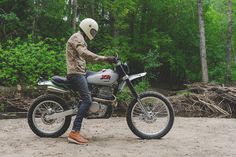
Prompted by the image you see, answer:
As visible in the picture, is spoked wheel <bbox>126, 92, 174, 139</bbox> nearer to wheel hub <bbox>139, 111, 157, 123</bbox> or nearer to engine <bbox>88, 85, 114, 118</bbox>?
wheel hub <bbox>139, 111, 157, 123</bbox>

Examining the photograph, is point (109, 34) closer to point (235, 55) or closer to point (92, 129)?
point (235, 55)

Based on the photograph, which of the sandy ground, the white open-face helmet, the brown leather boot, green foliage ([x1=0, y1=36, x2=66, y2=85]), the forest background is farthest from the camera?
the forest background

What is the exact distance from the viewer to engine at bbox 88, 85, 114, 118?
8.16m

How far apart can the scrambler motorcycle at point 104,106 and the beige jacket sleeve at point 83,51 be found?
0.34 metres

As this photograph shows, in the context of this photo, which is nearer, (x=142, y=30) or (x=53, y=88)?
(x=53, y=88)

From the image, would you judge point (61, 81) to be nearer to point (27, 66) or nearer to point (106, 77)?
point (106, 77)

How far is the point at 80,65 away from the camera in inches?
317

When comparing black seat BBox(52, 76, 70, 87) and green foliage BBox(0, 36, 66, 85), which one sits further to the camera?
green foliage BBox(0, 36, 66, 85)

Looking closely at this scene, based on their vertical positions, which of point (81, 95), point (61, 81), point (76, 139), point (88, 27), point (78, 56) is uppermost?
point (88, 27)

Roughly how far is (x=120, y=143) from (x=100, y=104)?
764mm

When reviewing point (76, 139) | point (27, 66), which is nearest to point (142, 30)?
point (27, 66)

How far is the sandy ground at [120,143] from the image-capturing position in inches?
282

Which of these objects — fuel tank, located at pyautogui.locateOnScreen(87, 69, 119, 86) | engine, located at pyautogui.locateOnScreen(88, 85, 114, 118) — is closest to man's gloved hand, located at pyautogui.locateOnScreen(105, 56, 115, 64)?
fuel tank, located at pyautogui.locateOnScreen(87, 69, 119, 86)

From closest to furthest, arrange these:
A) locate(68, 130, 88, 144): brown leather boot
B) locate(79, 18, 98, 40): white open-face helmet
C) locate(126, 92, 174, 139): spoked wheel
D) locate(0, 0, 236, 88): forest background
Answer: locate(68, 130, 88, 144): brown leather boot
locate(79, 18, 98, 40): white open-face helmet
locate(126, 92, 174, 139): spoked wheel
locate(0, 0, 236, 88): forest background
